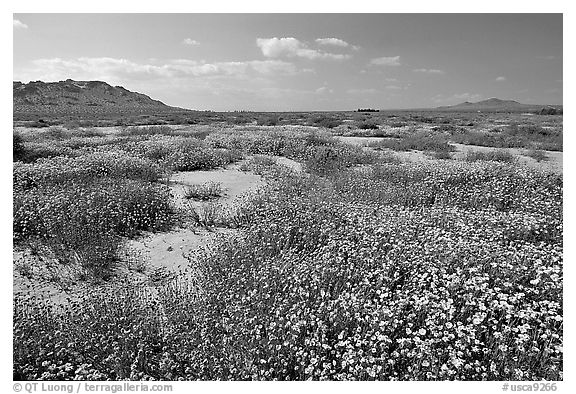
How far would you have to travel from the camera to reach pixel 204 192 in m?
9.51

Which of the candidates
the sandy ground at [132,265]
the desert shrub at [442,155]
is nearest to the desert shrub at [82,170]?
the sandy ground at [132,265]

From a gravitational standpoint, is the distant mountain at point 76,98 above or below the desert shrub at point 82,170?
above

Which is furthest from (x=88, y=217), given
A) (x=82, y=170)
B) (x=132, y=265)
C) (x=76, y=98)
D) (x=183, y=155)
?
(x=76, y=98)

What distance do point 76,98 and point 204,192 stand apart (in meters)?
109

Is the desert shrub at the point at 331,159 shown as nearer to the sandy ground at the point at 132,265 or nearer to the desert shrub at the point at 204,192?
the desert shrub at the point at 204,192

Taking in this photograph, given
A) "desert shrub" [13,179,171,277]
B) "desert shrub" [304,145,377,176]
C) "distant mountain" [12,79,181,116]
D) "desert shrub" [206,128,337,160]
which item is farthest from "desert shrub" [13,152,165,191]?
"distant mountain" [12,79,181,116]

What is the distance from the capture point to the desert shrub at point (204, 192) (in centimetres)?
941

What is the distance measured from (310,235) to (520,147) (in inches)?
683

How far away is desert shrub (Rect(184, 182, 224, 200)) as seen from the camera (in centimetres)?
941

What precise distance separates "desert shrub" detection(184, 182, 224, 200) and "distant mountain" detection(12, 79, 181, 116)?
73.9 meters

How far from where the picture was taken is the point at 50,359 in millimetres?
3811

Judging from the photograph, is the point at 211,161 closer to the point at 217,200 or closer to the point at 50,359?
the point at 217,200

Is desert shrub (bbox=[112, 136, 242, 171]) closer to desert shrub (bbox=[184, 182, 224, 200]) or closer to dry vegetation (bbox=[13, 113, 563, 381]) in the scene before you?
desert shrub (bbox=[184, 182, 224, 200])

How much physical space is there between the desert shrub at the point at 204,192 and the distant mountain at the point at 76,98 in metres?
73.9
